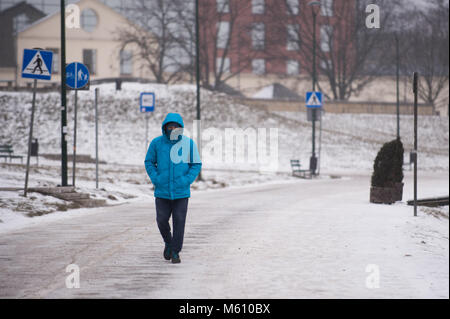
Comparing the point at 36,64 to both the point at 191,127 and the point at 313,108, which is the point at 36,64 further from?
the point at 191,127

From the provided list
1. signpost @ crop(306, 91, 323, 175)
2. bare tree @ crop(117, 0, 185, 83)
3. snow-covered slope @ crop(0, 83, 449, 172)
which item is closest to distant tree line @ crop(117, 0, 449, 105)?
bare tree @ crop(117, 0, 185, 83)

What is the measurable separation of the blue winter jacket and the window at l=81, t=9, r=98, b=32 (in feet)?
194

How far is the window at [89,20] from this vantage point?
65.2 meters

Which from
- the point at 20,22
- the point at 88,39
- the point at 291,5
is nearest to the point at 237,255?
the point at 291,5

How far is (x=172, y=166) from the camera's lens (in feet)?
28.0

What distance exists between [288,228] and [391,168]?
6.80 meters

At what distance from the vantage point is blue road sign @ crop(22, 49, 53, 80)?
48.2 ft

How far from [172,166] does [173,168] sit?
0.03m

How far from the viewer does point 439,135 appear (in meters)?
57.4

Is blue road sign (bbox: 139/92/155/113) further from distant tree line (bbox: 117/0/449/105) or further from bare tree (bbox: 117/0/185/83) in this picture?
distant tree line (bbox: 117/0/449/105)

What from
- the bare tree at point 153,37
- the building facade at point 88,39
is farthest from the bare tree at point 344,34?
the building facade at point 88,39

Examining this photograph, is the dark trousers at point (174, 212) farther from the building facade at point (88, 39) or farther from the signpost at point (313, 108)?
the building facade at point (88, 39)
